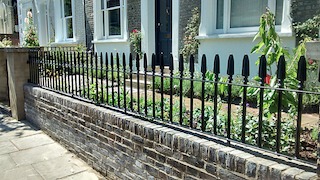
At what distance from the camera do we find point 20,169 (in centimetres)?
401

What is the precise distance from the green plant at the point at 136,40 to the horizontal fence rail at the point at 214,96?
3.00 m

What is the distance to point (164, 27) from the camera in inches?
362

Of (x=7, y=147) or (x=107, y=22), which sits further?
(x=107, y=22)

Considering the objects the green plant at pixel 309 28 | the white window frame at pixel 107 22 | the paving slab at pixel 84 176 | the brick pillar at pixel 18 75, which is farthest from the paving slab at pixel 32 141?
the white window frame at pixel 107 22

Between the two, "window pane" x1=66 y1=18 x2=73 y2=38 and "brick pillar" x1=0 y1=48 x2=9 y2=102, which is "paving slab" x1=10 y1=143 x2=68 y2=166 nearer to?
"brick pillar" x1=0 y1=48 x2=9 y2=102

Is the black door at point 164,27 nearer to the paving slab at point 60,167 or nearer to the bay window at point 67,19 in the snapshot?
the paving slab at point 60,167

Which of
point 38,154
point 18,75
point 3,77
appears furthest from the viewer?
point 3,77

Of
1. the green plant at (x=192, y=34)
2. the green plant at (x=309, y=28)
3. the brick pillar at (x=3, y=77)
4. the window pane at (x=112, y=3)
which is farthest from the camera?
the window pane at (x=112, y=3)

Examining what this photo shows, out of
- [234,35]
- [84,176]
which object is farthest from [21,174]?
[234,35]

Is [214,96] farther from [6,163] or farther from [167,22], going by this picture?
[167,22]

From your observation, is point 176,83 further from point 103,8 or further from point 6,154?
point 103,8

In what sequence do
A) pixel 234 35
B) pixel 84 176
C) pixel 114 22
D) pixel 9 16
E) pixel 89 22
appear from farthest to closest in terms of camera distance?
1. pixel 9 16
2. pixel 89 22
3. pixel 114 22
4. pixel 234 35
5. pixel 84 176

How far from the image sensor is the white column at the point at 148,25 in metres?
9.02

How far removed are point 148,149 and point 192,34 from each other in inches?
203
